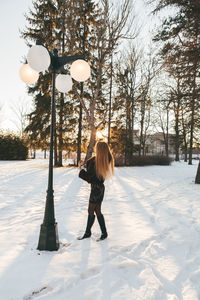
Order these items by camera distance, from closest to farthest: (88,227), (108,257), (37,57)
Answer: (37,57) < (108,257) < (88,227)

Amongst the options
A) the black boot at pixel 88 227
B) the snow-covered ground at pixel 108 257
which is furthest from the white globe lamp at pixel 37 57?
the snow-covered ground at pixel 108 257

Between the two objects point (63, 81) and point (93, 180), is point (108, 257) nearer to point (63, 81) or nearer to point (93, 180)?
point (93, 180)

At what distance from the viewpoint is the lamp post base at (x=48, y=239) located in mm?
3164

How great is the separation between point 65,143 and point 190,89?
11210 mm

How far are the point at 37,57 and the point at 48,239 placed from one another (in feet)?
9.40

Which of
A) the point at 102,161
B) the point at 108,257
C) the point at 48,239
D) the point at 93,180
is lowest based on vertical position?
the point at 108,257

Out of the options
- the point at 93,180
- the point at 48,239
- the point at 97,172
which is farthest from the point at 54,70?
the point at 48,239

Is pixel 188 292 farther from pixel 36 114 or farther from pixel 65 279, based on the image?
pixel 36 114

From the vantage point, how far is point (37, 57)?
2889 millimetres

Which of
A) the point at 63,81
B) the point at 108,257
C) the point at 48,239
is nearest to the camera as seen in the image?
the point at 108,257

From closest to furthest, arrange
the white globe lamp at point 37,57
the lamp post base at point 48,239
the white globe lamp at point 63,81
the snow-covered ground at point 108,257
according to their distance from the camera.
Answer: the snow-covered ground at point 108,257 < the white globe lamp at point 37,57 < the lamp post base at point 48,239 < the white globe lamp at point 63,81

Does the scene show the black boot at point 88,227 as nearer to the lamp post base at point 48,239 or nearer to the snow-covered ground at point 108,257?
the snow-covered ground at point 108,257

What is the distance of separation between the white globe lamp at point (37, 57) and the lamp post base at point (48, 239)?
8.41 ft

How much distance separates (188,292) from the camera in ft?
7.48
